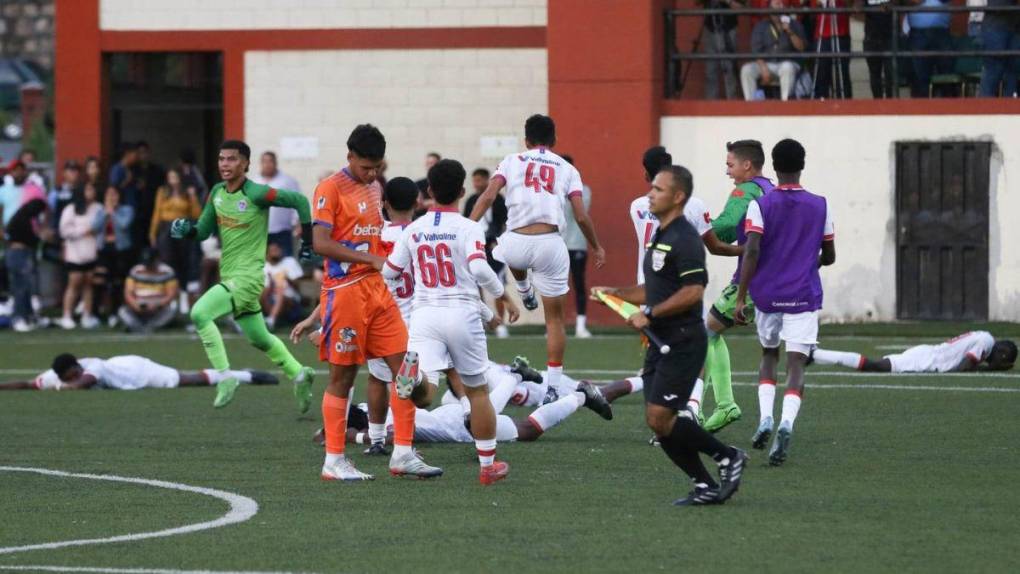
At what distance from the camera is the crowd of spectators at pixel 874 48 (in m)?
23.3

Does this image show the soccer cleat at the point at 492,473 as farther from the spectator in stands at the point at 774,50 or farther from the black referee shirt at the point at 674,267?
the spectator in stands at the point at 774,50

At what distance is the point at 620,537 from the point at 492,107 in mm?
18009

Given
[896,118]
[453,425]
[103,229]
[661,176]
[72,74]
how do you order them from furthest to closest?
[72,74]
[103,229]
[896,118]
[453,425]
[661,176]

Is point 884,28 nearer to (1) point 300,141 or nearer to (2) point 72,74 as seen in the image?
(1) point 300,141

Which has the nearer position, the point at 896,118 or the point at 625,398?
the point at 625,398

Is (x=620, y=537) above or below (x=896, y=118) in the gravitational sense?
below

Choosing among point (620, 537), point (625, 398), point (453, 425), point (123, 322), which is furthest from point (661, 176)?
point (123, 322)

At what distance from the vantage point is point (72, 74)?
2767cm

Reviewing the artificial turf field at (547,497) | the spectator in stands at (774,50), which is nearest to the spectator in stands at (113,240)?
the spectator in stands at (774,50)

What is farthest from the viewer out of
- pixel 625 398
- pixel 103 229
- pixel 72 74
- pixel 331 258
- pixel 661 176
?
pixel 72 74

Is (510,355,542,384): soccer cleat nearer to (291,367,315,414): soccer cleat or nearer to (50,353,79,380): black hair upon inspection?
(291,367,315,414): soccer cleat

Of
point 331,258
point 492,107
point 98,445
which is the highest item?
point 492,107

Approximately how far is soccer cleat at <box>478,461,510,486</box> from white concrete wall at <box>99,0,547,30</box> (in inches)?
637

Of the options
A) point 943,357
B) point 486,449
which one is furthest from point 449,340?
point 943,357
